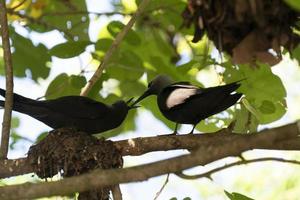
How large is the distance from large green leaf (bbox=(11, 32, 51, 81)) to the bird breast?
118 cm

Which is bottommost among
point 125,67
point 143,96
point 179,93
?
point 179,93

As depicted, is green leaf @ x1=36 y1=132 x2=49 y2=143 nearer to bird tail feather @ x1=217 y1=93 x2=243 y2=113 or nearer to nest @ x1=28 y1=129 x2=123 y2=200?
nest @ x1=28 y1=129 x2=123 y2=200

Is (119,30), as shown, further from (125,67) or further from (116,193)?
(116,193)

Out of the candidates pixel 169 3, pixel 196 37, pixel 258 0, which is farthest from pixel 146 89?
pixel 258 0

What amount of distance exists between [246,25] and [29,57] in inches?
111

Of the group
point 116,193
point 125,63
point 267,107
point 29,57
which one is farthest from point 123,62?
point 116,193

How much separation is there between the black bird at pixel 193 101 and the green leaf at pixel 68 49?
711mm

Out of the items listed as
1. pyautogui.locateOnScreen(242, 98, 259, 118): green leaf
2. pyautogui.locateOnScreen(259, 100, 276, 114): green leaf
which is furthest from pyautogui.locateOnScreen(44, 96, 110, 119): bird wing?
pyautogui.locateOnScreen(259, 100, 276, 114): green leaf

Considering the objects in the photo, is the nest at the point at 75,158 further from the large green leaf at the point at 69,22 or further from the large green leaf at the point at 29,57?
the large green leaf at the point at 69,22

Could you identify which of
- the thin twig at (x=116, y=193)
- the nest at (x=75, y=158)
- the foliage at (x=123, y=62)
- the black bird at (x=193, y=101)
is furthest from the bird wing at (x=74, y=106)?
the thin twig at (x=116, y=193)

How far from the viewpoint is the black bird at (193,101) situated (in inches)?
158

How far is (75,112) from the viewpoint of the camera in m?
4.56

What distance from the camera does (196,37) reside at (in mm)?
2695

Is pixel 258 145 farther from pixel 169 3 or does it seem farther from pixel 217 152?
pixel 169 3
